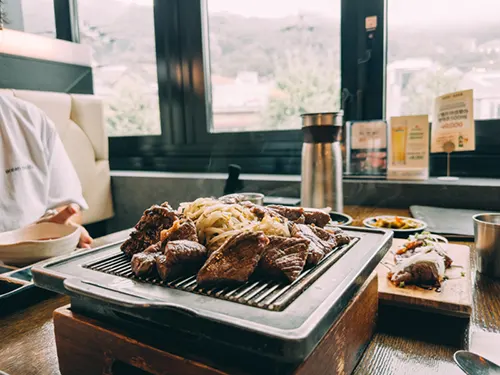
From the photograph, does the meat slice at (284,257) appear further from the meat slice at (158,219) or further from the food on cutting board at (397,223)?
the food on cutting board at (397,223)

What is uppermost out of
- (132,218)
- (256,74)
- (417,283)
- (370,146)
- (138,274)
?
(256,74)

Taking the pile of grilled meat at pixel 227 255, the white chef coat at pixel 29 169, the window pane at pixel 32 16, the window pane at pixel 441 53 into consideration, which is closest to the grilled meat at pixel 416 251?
the pile of grilled meat at pixel 227 255

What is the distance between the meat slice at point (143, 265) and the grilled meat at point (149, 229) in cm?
12

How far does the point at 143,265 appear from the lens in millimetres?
789

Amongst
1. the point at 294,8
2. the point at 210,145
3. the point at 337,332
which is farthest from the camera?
the point at 210,145

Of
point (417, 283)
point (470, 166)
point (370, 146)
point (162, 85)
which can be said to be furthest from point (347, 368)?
point (162, 85)

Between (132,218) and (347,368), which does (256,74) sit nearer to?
(132,218)

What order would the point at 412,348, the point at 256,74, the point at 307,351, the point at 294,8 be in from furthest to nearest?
the point at 256,74 → the point at 294,8 → the point at 412,348 → the point at 307,351

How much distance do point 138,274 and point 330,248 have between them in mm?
431

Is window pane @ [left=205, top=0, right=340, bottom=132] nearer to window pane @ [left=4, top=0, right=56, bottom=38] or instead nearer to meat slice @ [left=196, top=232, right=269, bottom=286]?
window pane @ [left=4, top=0, right=56, bottom=38]

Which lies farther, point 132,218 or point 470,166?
point 132,218

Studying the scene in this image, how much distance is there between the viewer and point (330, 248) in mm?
920

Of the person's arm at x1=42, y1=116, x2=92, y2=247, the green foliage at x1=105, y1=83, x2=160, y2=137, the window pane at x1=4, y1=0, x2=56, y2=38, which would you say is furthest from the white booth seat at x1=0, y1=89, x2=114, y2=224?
the window pane at x1=4, y1=0, x2=56, y2=38

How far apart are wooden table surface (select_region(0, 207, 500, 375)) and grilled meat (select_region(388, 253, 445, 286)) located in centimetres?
10
